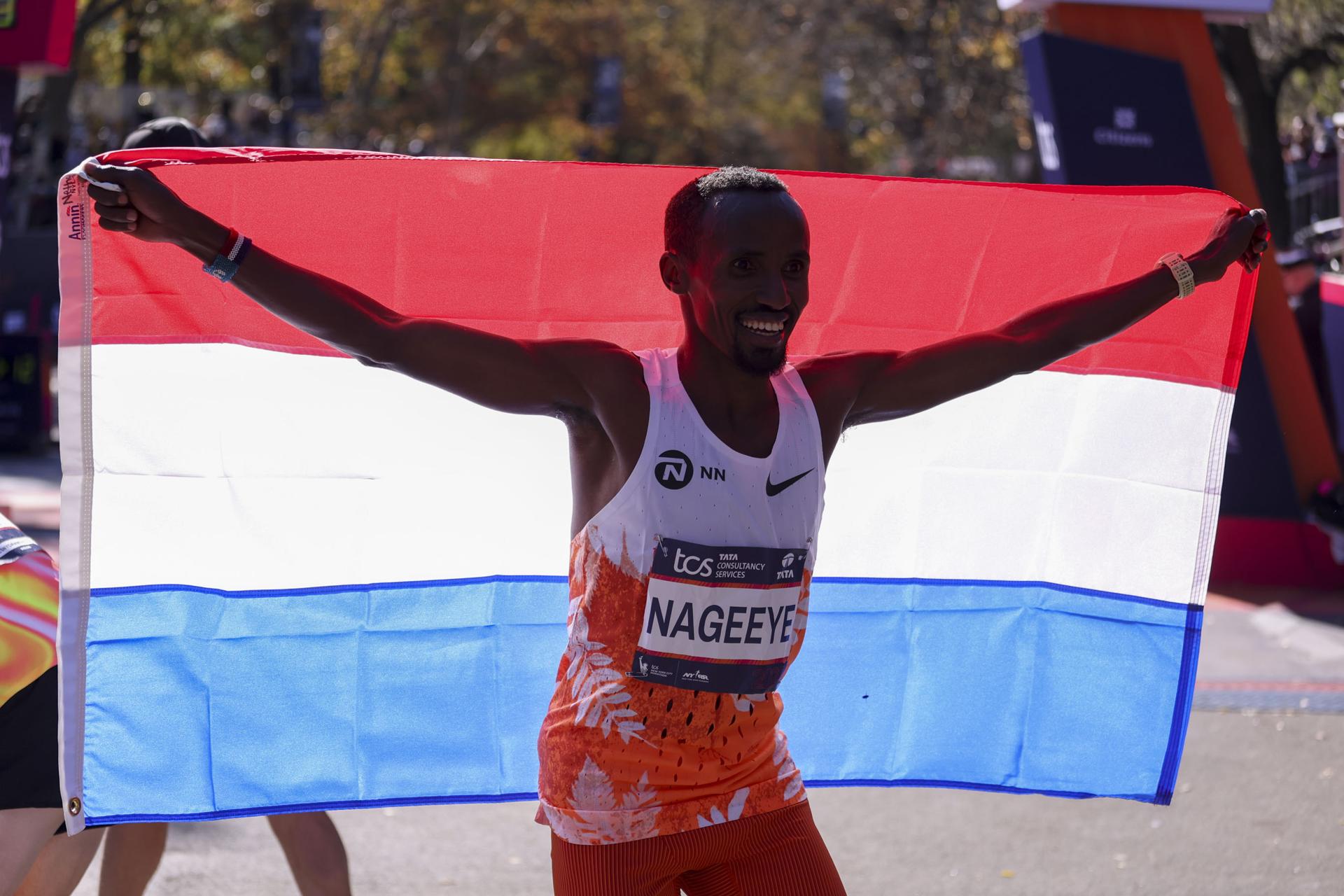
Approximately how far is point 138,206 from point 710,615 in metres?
1.21

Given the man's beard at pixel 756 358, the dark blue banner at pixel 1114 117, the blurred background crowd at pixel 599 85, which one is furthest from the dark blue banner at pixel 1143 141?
the man's beard at pixel 756 358

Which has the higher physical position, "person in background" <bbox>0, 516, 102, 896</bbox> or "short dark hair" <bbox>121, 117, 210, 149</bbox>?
"short dark hair" <bbox>121, 117, 210, 149</bbox>

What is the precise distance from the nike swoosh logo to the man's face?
0.20 meters

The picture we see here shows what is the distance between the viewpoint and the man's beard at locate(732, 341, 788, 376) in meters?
2.83

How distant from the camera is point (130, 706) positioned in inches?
141

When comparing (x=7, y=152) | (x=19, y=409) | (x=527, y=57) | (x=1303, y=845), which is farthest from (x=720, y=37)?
(x=1303, y=845)

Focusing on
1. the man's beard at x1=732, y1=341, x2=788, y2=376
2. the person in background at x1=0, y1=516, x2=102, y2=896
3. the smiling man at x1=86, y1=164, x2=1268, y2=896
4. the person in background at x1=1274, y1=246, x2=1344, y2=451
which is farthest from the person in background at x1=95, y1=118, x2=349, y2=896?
the person in background at x1=1274, y1=246, x2=1344, y2=451

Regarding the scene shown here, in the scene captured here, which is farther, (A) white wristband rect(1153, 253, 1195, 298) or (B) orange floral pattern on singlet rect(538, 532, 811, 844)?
(A) white wristband rect(1153, 253, 1195, 298)

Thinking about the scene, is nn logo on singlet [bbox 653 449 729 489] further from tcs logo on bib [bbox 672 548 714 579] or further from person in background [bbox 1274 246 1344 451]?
person in background [bbox 1274 246 1344 451]

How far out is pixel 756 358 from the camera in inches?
111

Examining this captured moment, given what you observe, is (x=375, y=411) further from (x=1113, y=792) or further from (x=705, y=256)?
(x=1113, y=792)

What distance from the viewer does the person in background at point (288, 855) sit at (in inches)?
165

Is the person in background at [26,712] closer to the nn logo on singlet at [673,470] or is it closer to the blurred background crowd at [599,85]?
the nn logo on singlet at [673,470]

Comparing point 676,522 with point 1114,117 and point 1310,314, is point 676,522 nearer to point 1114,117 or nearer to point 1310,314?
point 1114,117
